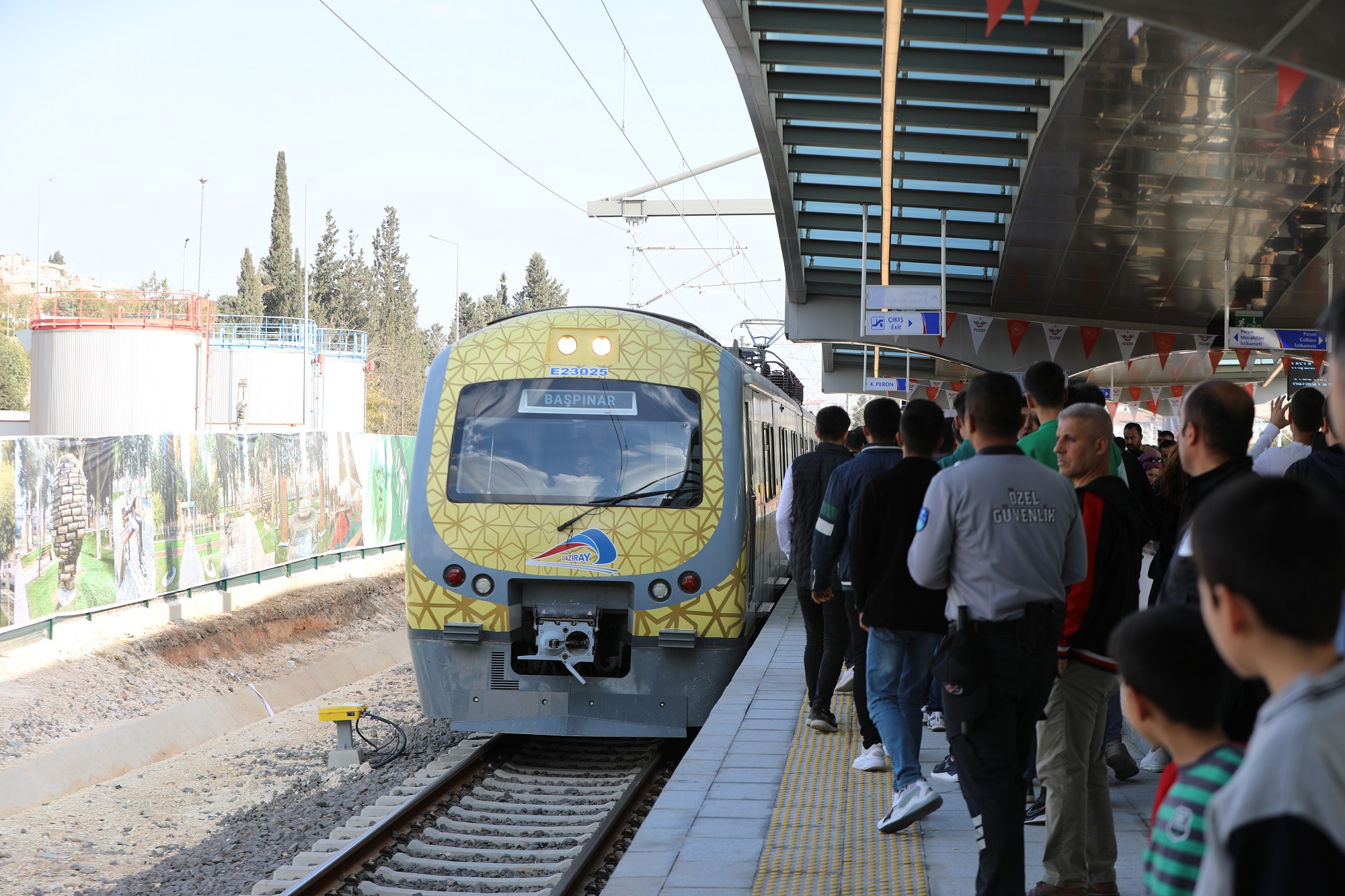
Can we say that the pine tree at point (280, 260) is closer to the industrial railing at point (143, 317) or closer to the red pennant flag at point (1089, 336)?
the industrial railing at point (143, 317)

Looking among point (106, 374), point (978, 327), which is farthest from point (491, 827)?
point (106, 374)

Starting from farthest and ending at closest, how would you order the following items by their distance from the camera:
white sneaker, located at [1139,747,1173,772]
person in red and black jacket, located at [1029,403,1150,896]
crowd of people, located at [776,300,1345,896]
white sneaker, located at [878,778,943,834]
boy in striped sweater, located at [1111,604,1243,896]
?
white sneaker, located at [1139,747,1173,772]
white sneaker, located at [878,778,943,834]
person in red and black jacket, located at [1029,403,1150,896]
boy in striped sweater, located at [1111,604,1243,896]
crowd of people, located at [776,300,1345,896]

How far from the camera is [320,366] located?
46.4m

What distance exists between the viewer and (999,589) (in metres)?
4.03

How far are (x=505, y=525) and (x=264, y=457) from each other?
12175mm

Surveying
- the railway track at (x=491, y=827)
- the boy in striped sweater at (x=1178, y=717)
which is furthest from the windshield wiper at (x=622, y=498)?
the boy in striped sweater at (x=1178, y=717)

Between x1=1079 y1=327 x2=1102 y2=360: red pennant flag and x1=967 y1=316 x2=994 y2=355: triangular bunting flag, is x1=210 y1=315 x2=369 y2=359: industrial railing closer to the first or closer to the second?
x1=967 y1=316 x2=994 y2=355: triangular bunting flag

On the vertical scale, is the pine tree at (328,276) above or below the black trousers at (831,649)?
above

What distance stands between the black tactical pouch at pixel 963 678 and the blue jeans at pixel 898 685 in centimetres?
125

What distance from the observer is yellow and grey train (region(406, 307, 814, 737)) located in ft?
28.1

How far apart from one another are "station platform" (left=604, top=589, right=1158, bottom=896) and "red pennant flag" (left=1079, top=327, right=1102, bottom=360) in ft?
64.1

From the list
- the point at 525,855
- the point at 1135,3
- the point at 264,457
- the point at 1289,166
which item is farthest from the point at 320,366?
the point at 1135,3

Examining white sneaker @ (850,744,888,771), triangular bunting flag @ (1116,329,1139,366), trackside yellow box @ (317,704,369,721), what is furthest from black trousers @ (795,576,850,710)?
triangular bunting flag @ (1116,329,1139,366)

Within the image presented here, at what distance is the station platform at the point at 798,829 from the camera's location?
15.4 feet
